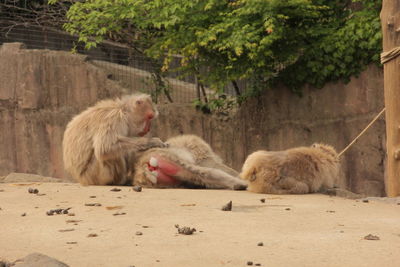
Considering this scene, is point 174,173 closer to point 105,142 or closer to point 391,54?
point 105,142

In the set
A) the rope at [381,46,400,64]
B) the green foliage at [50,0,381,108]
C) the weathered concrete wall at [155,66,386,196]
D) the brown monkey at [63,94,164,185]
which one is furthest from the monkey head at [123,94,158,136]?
the weathered concrete wall at [155,66,386,196]

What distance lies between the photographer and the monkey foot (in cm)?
769

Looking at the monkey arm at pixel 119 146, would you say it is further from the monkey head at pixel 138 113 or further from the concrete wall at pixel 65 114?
the concrete wall at pixel 65 114

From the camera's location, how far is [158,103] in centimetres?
1380

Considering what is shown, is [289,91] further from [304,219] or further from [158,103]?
[304,219]

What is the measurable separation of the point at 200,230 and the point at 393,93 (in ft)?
12.3

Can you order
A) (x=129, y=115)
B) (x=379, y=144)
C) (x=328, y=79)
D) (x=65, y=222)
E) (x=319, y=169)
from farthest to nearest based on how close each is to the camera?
(x=328, y=79)
(x=379, y=144)
(x=129, y=115)
(x=319, y=169)
(x=65, y=222)

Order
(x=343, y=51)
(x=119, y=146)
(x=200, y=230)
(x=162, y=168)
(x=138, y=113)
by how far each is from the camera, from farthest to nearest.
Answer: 1. (x=343, y=51)
2. (x=138, y=113)
3. (x=119, y=146)
4. (x=162, y=168)
5. (x=200, y=230)

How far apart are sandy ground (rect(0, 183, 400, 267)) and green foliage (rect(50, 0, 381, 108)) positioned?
5547 mm

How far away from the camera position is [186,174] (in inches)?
304

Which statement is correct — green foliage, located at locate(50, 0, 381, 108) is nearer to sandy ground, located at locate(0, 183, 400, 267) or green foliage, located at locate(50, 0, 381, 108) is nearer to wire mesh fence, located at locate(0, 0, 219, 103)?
wire mesh fence, located at locate(0, 0, 219, 103)

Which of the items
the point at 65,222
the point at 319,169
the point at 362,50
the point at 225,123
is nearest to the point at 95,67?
the point at 225,123

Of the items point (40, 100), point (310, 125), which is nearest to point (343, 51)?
point (310, 125)

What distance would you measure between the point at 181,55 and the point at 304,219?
878 cm
